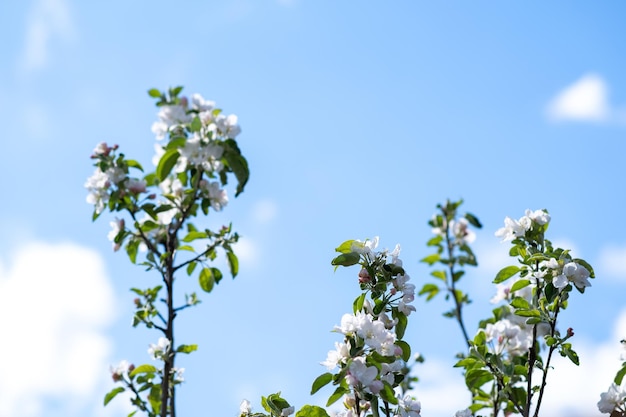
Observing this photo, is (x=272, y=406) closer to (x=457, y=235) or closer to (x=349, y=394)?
(x=349, y=394)

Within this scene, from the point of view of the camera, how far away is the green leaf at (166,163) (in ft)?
10.4

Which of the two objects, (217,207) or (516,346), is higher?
(217,207)

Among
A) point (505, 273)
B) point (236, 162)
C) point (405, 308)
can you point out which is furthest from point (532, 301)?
point (236, 162)

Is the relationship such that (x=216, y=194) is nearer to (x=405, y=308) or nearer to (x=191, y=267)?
(x=191, y=267)

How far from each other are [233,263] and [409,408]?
1.50 m

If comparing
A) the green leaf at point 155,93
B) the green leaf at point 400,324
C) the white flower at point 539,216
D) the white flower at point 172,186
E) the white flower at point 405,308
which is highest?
the green leaf at point 155,93

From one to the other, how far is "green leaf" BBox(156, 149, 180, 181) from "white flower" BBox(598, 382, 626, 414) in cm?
184

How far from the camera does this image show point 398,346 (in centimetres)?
181

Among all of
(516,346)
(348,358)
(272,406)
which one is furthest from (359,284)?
(516,346)

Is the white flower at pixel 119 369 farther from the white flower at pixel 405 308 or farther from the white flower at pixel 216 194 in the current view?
the white flower at pixel 405 308

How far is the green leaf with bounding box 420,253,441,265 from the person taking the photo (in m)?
3.79

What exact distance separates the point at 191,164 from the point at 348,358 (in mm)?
1655

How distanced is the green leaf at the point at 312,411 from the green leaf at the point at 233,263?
1.47 m

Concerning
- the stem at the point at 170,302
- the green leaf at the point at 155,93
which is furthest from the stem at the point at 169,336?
the green leaf at the point at 155,93
